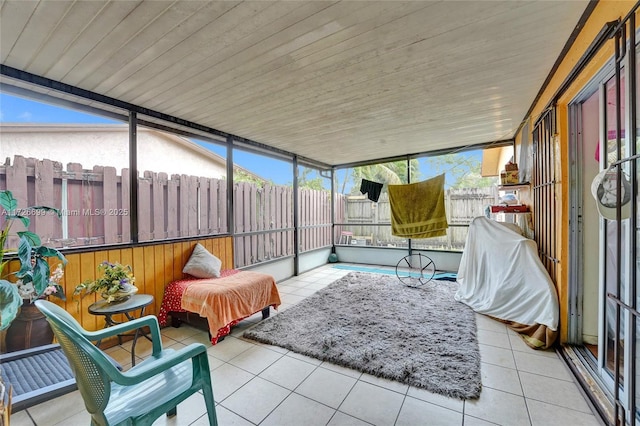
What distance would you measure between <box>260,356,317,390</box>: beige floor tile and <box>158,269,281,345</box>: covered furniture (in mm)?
714

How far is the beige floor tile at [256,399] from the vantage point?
1.62m

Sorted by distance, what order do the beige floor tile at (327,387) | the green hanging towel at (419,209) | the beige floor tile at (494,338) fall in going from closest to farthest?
the beige floor tile at (327,387) → the beige floor tile at (494,338) → the green hanging towel at (419,209)

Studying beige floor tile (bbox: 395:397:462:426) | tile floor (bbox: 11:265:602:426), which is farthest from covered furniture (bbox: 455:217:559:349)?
beige floor tile (bbox: 395:397:462:426)

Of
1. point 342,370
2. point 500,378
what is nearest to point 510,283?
point 500,378

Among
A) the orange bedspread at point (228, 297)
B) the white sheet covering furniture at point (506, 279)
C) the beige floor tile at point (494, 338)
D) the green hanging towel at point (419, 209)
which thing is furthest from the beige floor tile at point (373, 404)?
the green hanging towel at point (419, 209)

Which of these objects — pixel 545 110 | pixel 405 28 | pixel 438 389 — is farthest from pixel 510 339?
pixel 405 28

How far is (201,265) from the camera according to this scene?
10.0ft

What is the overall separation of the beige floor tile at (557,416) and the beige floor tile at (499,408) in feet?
0.16

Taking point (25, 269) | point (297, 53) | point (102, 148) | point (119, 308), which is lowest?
point (119, 308)

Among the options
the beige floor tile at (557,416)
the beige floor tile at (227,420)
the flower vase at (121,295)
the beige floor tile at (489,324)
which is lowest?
the beige floor tile at (489,324)

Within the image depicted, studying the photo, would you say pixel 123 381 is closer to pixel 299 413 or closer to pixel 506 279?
pixel 299 413

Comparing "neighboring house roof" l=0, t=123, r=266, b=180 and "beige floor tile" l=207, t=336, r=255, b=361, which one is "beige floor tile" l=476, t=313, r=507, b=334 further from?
"neighboring house roof" l=0, t=123, r=266, b=180

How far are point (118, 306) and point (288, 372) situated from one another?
A: 1549 millimetres

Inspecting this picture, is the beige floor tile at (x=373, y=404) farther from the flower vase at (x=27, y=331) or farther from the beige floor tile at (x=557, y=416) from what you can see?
the flower vase at (x=27, y=331)
